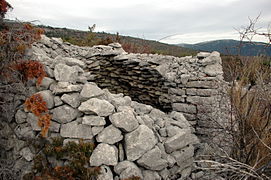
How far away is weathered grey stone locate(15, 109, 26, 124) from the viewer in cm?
360

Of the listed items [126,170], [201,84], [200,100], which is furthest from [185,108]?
[126,170]

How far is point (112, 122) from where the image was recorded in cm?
324

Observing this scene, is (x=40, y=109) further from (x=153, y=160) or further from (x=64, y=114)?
(x=153, y=160)

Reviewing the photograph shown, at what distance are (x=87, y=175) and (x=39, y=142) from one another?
45.3 inches

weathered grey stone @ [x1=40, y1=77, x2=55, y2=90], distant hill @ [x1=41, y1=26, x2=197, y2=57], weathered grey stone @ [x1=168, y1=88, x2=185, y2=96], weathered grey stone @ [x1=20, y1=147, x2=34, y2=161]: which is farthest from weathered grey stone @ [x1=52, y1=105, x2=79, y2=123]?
distant hill @ [x1=41, y1=26, x2=197, y2=57]

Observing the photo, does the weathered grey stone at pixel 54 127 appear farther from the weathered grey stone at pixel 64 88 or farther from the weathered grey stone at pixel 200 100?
the weathered grey stone at pixel 200 100

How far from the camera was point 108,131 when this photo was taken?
3182 mm

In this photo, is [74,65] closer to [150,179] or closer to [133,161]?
[133,161]

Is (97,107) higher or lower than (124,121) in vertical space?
higher

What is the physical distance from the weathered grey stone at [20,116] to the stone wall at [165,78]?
1392 millimetres

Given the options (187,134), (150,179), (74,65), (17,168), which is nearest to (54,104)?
(74,65)

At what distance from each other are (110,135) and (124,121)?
0.31m

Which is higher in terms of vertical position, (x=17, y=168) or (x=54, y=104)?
(x=54, y=104)

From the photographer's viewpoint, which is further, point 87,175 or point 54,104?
point 54,104
